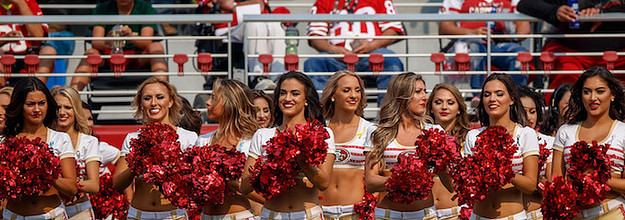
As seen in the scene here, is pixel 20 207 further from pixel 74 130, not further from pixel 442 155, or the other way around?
→ pixel 442 155

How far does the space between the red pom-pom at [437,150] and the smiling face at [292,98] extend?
887mm

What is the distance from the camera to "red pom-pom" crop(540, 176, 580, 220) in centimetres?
606

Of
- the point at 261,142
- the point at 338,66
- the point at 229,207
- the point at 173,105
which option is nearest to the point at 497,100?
the point at 261,142

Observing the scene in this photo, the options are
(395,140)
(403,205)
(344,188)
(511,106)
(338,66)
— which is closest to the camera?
(403,205)

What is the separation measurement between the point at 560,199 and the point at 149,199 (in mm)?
2793

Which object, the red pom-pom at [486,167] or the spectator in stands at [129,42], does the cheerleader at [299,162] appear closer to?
the red pom-pom at [486,167]

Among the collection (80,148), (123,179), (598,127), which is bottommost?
(123,179)

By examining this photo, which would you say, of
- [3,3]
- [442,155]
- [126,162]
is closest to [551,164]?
[442,155]

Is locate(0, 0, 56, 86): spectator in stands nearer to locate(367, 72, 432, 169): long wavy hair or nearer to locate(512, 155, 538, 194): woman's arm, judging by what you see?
locate(367, 72, 432, 169): long wavy hair

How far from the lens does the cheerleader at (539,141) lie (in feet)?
21.8

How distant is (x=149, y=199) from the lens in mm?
6906

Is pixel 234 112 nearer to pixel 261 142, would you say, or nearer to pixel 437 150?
pixel 261 142

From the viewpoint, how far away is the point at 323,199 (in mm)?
6918

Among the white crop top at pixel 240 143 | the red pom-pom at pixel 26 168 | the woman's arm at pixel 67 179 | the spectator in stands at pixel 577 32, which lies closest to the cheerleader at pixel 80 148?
the woman's arm at pixel 67 179
